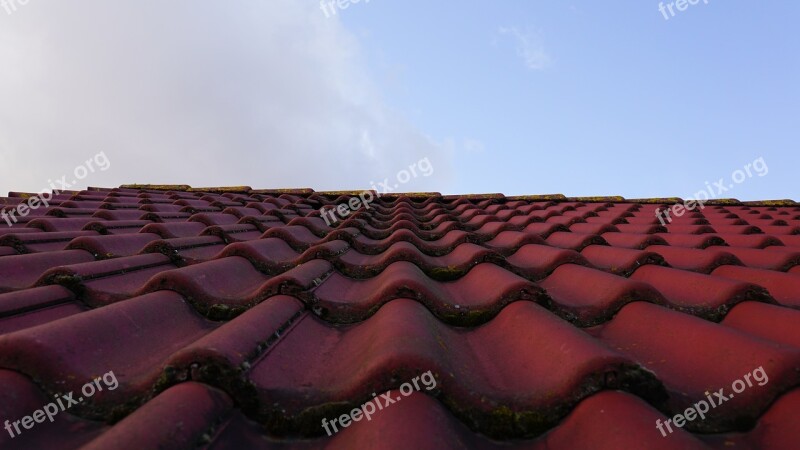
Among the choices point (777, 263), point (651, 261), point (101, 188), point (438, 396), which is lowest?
point (777, 263)

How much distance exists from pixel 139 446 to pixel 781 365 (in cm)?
141

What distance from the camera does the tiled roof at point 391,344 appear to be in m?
1.01

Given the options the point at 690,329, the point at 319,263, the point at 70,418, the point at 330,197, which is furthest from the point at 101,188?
the point at 690,329

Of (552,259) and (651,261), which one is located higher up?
(552,259)

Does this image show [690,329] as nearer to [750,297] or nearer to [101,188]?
[750,297]

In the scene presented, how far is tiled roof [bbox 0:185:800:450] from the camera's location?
101cm

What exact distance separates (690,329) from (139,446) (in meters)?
1.49

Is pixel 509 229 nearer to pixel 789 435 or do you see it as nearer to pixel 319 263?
pixel 319 263

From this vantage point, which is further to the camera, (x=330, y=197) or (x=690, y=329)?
(x=330, y=197)

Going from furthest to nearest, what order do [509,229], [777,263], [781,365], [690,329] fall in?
[509,229], [777,263], [690,329], [781,365]

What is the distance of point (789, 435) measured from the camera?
3.21ft

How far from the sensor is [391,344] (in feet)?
3.88

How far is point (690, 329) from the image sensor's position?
1.42 m

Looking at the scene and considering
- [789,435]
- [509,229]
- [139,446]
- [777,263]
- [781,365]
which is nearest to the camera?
[139,446]
